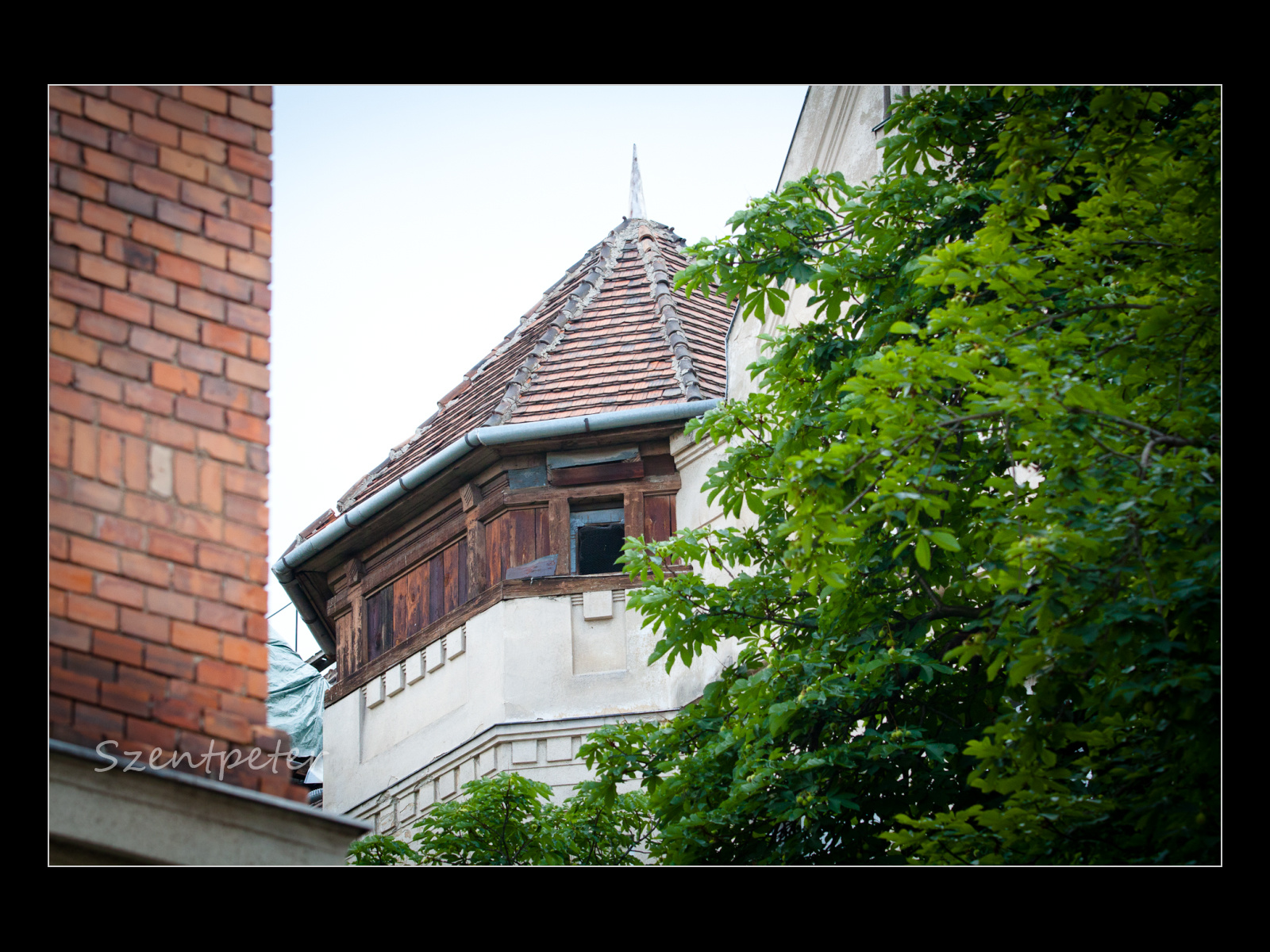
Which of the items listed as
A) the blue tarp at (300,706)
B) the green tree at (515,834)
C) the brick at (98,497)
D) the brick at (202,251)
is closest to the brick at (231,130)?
the brick at (202,251)

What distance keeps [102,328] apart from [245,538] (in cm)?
97

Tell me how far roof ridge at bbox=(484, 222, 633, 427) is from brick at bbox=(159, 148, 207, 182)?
7.93 m

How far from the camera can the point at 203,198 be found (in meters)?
6.88

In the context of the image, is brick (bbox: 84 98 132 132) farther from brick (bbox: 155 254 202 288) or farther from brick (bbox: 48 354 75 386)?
brick (bbox: 48 354 75 386)

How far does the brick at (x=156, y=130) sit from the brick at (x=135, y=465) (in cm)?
123

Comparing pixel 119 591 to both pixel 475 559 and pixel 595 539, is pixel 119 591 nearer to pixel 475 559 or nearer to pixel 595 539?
pixel 595 539

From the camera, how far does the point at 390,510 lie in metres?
15.6

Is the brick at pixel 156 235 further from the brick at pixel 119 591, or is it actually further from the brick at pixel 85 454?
the brick at pixel 119 591

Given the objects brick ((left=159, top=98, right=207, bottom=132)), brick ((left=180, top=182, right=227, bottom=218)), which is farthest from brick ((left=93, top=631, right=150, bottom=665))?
brick ((left=159, top=98, right=207, bottom=132))

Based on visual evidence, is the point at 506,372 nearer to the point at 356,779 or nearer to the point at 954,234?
the point at 356,779

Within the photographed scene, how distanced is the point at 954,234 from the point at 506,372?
7.28 metres

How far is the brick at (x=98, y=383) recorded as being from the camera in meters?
6.48

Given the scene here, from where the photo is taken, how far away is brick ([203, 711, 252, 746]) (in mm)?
6379
